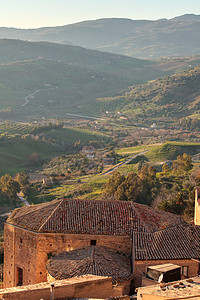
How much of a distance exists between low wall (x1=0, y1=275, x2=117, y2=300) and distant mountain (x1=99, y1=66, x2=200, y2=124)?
9011 centimetres

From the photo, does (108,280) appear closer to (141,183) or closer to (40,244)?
(40,244)

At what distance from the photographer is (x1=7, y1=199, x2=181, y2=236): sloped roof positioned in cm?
1847

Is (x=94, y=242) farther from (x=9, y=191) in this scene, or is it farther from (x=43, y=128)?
(x=43, y=128)

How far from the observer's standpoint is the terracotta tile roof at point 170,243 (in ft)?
55.5

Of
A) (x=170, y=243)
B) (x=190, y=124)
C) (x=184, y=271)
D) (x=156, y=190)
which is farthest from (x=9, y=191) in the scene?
(x=190, y=124)

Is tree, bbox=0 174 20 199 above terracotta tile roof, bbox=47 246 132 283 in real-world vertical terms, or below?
below

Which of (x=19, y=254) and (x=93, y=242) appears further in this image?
(x=19, y=254)

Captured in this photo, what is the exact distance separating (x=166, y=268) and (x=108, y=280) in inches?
125

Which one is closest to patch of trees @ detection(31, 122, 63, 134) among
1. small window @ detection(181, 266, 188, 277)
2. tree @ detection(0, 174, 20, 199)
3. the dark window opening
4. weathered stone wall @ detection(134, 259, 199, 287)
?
tree @ detection(0, 174, 20, 199)

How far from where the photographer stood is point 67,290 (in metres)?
12.2

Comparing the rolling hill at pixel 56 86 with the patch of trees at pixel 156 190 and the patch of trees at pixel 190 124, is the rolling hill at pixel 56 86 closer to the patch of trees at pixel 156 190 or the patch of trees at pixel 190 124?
the patch of trees at pixel 190 124

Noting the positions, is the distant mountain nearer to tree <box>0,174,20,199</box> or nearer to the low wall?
tree <box>0,174,20,199</box>

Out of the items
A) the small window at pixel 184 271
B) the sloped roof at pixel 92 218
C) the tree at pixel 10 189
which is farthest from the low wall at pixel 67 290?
the tree at pixel 10 189

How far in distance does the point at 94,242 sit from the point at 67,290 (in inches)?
243
